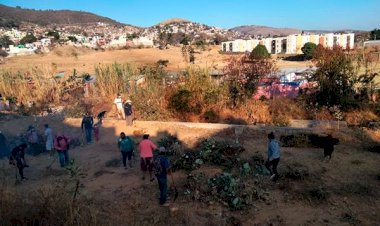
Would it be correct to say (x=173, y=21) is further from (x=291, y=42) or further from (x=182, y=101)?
(x=182, y=101)

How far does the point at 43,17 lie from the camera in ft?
391

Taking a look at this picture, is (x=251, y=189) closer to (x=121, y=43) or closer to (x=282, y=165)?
(x=282, y=165)

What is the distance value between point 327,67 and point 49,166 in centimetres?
1130

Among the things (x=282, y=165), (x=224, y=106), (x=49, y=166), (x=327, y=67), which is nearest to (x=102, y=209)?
(x=49, y=166)

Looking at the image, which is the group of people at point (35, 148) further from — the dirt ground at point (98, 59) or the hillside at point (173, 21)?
the hillside at point (173, 21)

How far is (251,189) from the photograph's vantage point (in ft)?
30.1

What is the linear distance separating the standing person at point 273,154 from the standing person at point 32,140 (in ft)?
25.6

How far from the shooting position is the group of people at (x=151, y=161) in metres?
8.62

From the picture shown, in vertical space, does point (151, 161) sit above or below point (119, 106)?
below

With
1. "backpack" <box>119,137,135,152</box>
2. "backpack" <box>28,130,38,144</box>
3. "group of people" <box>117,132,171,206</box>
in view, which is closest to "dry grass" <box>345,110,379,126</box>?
"group of people" <box>117,132,171,206</box>

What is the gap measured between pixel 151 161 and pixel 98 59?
130ft

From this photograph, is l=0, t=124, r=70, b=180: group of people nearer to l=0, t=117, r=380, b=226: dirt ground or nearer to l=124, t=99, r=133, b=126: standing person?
l=0, t=117, r=380, b=226: dirt ground

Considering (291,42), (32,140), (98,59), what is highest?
(98,59)

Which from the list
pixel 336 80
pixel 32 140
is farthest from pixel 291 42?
pixel 32 140
